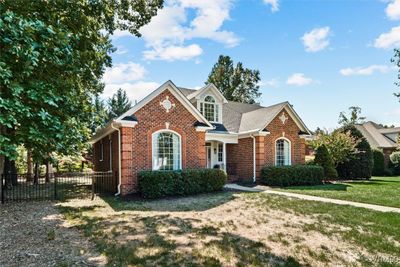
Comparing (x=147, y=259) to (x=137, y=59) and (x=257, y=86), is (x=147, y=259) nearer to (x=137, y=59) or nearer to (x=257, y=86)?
(x=137, y=59)

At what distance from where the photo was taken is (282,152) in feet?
62.4

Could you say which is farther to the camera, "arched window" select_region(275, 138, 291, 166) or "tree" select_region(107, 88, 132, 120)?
"tree" select_region(107, 88, 132, 120)

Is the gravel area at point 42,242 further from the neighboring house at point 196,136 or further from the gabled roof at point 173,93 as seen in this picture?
the gabled roof at point 173,93

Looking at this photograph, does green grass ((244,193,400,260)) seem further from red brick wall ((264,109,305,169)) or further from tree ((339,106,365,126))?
tree ((339,106,365,126))

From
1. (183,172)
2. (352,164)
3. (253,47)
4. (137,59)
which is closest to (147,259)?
(183,172)

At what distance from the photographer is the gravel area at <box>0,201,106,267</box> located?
5.21 metres

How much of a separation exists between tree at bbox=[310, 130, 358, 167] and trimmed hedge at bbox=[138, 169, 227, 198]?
10.2 m

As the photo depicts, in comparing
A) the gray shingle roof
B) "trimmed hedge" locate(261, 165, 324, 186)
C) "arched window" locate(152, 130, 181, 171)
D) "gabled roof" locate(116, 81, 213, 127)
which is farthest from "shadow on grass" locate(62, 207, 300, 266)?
the gray shingle roof

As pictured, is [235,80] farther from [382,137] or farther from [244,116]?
[244,116]

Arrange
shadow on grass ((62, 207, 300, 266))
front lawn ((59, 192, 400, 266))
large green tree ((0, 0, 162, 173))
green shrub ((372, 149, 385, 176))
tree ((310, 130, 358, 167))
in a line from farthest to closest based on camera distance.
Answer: green shrub ((372, 149, 385, 176))
tree ((310, 130, 358, 167))
large green tree ((0, 0, 162, 173))
front lawn ((59, 192, 400, 266))
shadow on grass ((62, 207, 300, 266))

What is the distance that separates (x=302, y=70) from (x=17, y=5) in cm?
1529

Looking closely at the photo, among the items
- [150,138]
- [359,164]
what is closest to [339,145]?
[359,164]

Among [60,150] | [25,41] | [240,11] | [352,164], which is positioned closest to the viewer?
[25,41]

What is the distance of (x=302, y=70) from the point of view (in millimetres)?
18422
